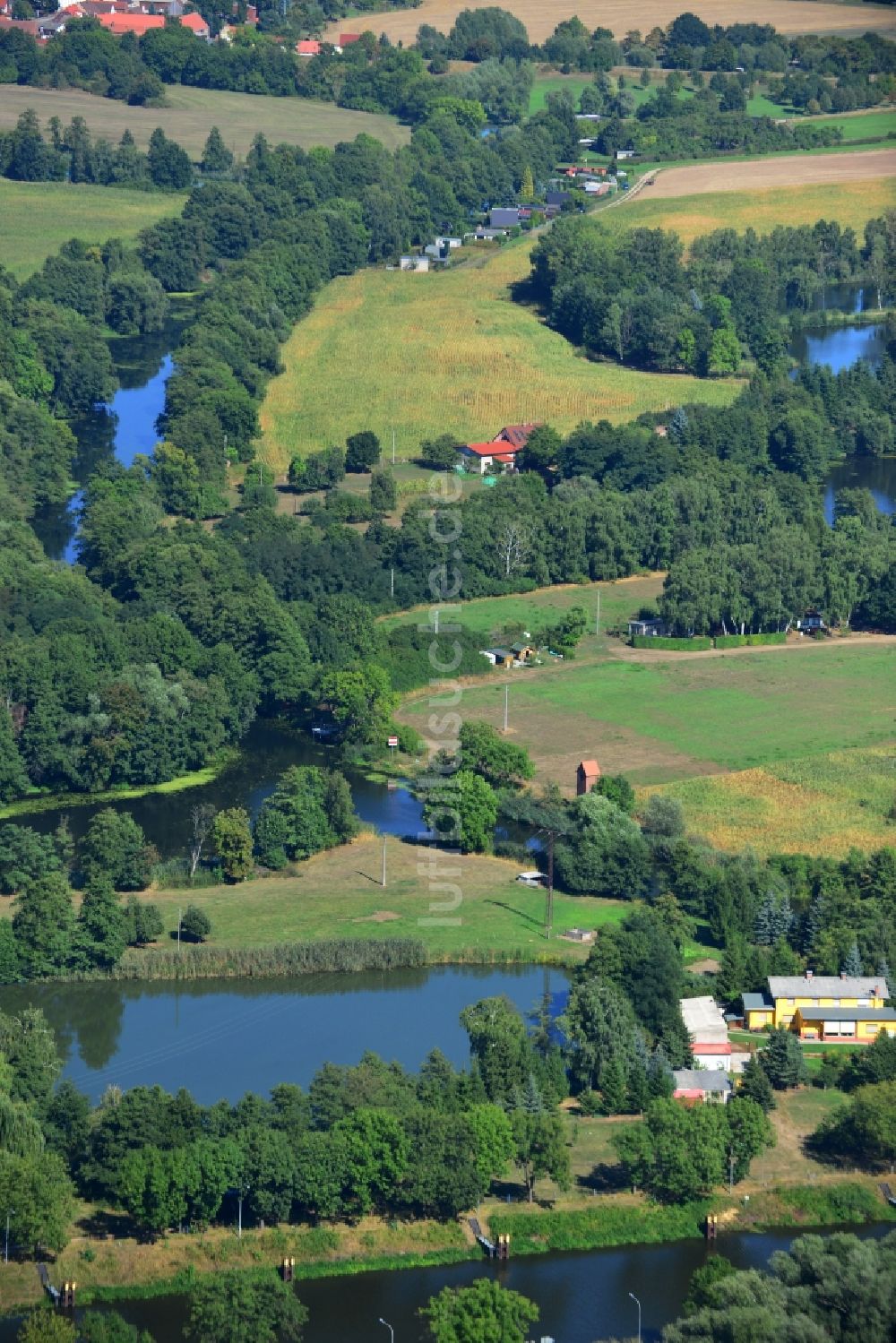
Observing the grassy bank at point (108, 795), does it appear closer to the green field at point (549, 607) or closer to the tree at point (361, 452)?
the green field at point (549, 607)

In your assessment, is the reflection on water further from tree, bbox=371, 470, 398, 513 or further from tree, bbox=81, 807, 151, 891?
tree, bbox=81, 807, 151, 891

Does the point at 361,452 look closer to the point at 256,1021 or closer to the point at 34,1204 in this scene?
the point at 256,1021

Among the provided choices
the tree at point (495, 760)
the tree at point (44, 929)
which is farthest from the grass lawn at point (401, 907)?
the tree at point (495, 760)

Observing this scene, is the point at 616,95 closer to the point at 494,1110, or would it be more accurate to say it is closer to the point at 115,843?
the point at 115,843

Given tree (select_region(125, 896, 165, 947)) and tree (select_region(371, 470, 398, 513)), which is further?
tree (select_region(371, 470, 398, 513))

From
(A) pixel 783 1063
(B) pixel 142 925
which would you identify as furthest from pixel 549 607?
(A) pixel 783 1063

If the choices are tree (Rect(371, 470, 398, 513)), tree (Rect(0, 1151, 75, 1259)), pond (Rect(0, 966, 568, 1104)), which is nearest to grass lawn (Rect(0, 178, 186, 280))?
tree (Rect(371, 470, 398, 513))

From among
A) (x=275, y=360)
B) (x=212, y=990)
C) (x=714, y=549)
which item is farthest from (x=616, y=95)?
(x=212, y=990)
